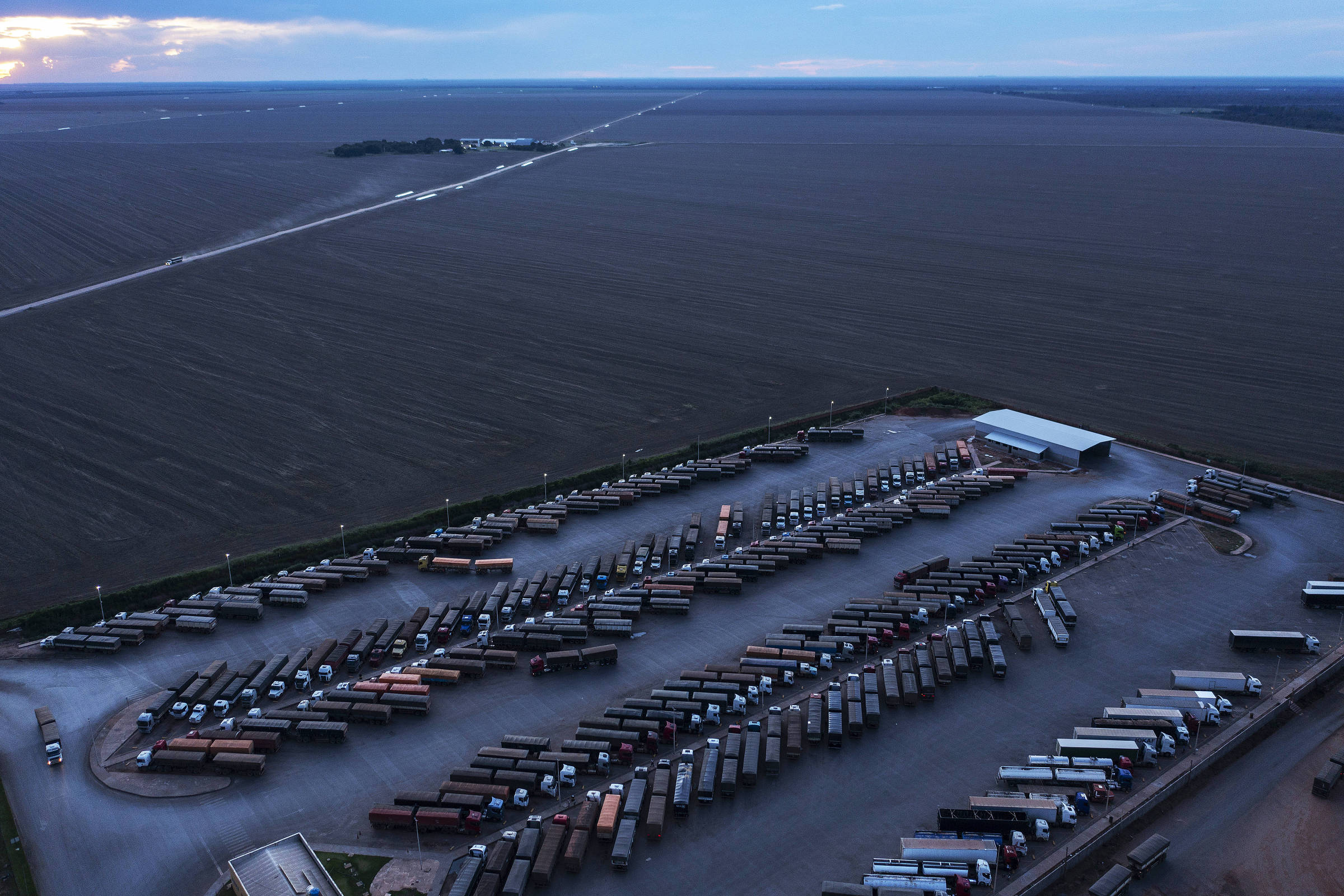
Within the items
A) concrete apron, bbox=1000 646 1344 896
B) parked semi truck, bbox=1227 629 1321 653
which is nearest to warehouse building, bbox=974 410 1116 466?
parked semi truck, bbox=1227 629 1321 653

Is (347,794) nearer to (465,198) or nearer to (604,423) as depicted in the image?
(604,423)

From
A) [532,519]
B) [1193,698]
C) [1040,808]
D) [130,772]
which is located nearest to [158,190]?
[532,519]

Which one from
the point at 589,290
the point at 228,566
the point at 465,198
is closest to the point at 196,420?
the point at 228,566

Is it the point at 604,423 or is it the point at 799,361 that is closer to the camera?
the point at 604,423

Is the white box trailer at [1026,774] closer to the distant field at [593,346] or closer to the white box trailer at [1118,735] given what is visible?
the white box trailer at [1118,735]

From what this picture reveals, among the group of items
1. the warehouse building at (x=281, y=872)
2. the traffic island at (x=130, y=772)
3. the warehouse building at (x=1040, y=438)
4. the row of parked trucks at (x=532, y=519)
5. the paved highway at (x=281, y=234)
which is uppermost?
the paved highway at (x=281, y=234)

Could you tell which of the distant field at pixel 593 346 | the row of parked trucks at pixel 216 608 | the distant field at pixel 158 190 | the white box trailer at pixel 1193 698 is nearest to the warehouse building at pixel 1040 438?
the distant field at pixel 593 346

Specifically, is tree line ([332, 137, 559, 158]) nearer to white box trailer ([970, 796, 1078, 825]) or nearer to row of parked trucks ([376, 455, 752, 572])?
row of parked trucks ([376, 455, 752, 572])
